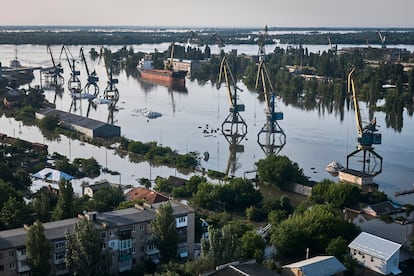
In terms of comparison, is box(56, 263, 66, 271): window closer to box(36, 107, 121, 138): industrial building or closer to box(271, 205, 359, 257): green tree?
box(271, 205, 359, 257): green tree

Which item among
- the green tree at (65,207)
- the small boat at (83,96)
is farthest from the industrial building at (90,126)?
the green tree at (65,207)

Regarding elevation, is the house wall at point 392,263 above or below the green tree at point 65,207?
below

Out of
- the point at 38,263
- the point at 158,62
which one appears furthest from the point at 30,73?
the point at 38,263

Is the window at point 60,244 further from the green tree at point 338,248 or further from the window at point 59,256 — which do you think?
the green tree at point 338,248

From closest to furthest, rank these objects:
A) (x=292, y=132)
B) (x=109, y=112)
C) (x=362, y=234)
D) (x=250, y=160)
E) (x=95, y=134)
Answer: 1. (x=362, y=234)
2. (x=250, y=160)
3. (x=95, y=134)
4. (x=292, y=132)
5. (x=109, y=112)

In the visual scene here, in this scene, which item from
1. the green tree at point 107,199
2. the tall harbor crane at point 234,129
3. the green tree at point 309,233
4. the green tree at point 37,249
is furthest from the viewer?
the tall harbor crane at point 234,129

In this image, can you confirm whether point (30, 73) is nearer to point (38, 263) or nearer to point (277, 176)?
point (277, 176)
